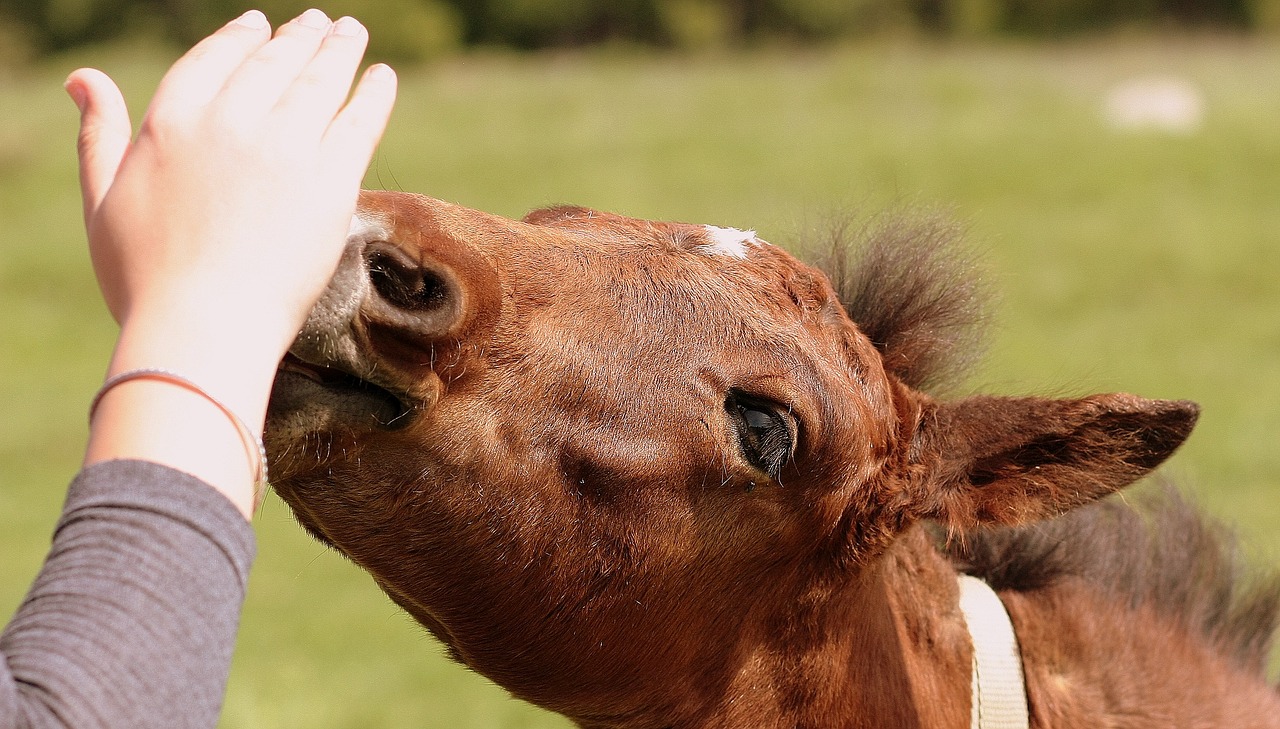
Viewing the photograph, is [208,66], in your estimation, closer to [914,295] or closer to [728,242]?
[728,242]

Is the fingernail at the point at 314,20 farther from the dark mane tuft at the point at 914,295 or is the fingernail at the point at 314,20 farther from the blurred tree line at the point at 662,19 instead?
the blurred tree line at the point at 662,19

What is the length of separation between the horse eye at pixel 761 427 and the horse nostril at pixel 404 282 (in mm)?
632

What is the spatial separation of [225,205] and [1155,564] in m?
2.36

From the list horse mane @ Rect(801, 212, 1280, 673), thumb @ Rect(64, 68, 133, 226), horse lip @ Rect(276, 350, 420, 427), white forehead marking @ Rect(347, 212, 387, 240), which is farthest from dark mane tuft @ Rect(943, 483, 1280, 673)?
thumb @ Rect(64, 68, 133, 226)

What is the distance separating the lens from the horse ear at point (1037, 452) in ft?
7.39

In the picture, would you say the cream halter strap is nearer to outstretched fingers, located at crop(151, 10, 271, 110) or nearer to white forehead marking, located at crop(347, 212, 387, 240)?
white forehead marking, located at crop(347, 212, 387, 240)

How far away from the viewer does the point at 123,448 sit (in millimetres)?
1158

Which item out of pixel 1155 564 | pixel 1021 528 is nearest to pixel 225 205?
pixel 1021 528

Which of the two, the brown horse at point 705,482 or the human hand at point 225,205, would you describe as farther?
the brown horse at point 705,482

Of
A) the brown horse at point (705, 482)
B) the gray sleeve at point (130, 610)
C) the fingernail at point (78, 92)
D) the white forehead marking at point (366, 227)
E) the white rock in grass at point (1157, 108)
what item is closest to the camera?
the gray sleeve at point (130, 610)

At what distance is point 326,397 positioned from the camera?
1.73 metres

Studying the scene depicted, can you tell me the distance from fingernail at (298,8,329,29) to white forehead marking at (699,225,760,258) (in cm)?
97

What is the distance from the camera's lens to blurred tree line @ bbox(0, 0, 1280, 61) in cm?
4450

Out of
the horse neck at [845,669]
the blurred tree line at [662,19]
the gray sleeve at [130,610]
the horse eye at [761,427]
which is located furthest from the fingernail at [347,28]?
the blurred tree line at [662,19]
